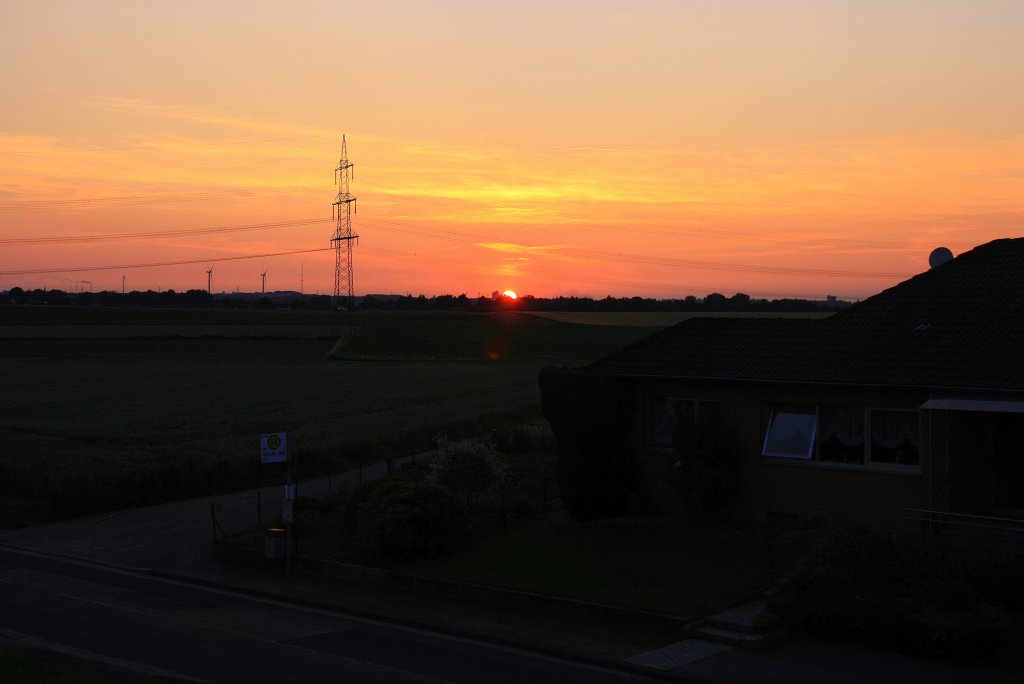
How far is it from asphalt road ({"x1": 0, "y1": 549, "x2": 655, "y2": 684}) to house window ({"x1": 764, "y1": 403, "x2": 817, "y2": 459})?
7784mm

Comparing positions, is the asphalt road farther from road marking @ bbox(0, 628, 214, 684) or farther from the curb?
the curb

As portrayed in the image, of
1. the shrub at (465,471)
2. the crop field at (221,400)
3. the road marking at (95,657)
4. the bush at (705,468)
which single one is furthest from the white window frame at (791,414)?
the crop field at (221,400)

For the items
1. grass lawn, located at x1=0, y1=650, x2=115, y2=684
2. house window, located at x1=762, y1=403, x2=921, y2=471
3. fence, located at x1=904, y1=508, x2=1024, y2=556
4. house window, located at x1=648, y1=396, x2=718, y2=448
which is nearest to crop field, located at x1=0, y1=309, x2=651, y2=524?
house window, located at x1=648, y1=396, x2=718, y2=448

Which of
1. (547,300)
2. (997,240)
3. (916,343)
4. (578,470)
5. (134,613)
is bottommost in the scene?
(134,613)

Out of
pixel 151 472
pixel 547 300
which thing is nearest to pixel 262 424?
pixel 151 472

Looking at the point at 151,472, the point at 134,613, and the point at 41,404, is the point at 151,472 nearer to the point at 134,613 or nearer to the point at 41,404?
the point at 134,613

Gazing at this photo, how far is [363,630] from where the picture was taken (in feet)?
52.0

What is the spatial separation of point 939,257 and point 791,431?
283 inches

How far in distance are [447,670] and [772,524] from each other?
28.9 feet

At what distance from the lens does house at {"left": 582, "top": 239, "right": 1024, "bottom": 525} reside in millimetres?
18250

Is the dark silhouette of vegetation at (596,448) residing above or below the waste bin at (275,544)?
above

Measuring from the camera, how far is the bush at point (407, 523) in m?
19.0

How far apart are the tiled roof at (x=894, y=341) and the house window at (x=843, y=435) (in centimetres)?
75

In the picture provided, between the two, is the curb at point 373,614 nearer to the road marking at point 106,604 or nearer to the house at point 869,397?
the road marking at point 106,604
